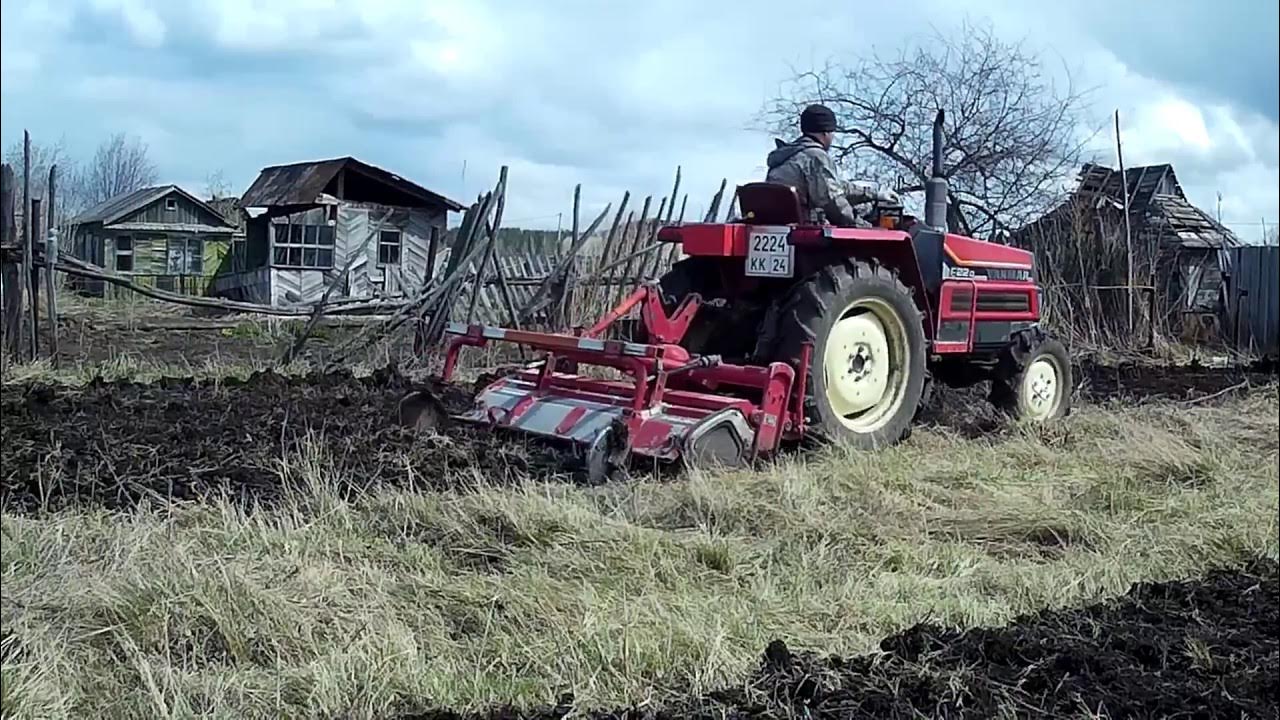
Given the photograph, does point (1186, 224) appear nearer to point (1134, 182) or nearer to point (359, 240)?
point (1134, 182)

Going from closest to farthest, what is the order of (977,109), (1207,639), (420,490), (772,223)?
(1207,639)
(420,490)
(772,223)
(977,109)

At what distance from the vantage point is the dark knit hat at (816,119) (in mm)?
5816

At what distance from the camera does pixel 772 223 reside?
233 inches

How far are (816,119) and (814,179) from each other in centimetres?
27

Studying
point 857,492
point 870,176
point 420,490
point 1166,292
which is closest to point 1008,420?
point 857,492

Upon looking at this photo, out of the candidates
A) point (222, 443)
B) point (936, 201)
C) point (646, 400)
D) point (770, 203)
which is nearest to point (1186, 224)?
point (936, 201)

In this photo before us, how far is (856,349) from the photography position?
19.6 feet

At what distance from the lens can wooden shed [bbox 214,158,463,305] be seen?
7.45 feet

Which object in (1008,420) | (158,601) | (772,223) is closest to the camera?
(158,601)

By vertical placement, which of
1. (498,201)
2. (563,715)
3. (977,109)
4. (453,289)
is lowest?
(563,715)

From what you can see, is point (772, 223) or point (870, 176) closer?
point (772, 223)

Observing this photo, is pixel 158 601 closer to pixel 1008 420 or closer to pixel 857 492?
pixel 857 492

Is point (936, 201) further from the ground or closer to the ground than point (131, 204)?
further from the ground

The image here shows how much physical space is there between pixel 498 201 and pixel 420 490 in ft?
16.9
